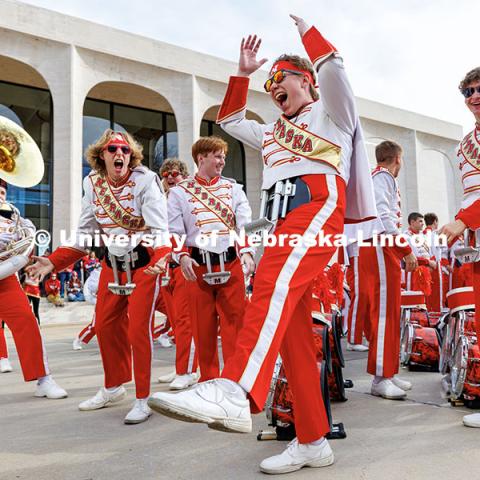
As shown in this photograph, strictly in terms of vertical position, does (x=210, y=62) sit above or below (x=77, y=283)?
above

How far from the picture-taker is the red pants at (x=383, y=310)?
3.74m

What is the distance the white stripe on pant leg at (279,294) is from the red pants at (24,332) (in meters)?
3.05

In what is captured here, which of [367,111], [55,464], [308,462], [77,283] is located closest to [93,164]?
[55,464]

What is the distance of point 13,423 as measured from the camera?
11.4 feet

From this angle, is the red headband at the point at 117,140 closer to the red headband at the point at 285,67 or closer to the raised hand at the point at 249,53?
the raised hand at the point at 249,53

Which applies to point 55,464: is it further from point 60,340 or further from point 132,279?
point 60,340

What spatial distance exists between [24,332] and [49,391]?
0.55m

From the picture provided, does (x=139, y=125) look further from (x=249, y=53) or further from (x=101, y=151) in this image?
(x=249, y=53)

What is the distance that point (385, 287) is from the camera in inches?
150

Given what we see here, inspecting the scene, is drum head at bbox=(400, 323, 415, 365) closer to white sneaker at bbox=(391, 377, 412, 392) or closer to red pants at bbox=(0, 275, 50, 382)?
white sneaker at bbox=(391, 377, 412, 392)

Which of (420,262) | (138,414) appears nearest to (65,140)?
(420,262)

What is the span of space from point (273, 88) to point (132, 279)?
5.64 feet

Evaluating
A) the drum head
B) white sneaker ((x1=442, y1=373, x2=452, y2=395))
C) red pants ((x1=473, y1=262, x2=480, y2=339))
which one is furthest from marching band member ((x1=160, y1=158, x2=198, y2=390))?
red pants ((x1=473, y1=262, x2=480, y2=339))

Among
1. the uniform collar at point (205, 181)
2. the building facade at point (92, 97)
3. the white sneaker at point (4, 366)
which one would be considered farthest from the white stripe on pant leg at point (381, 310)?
the building facade at point (92, 97)
